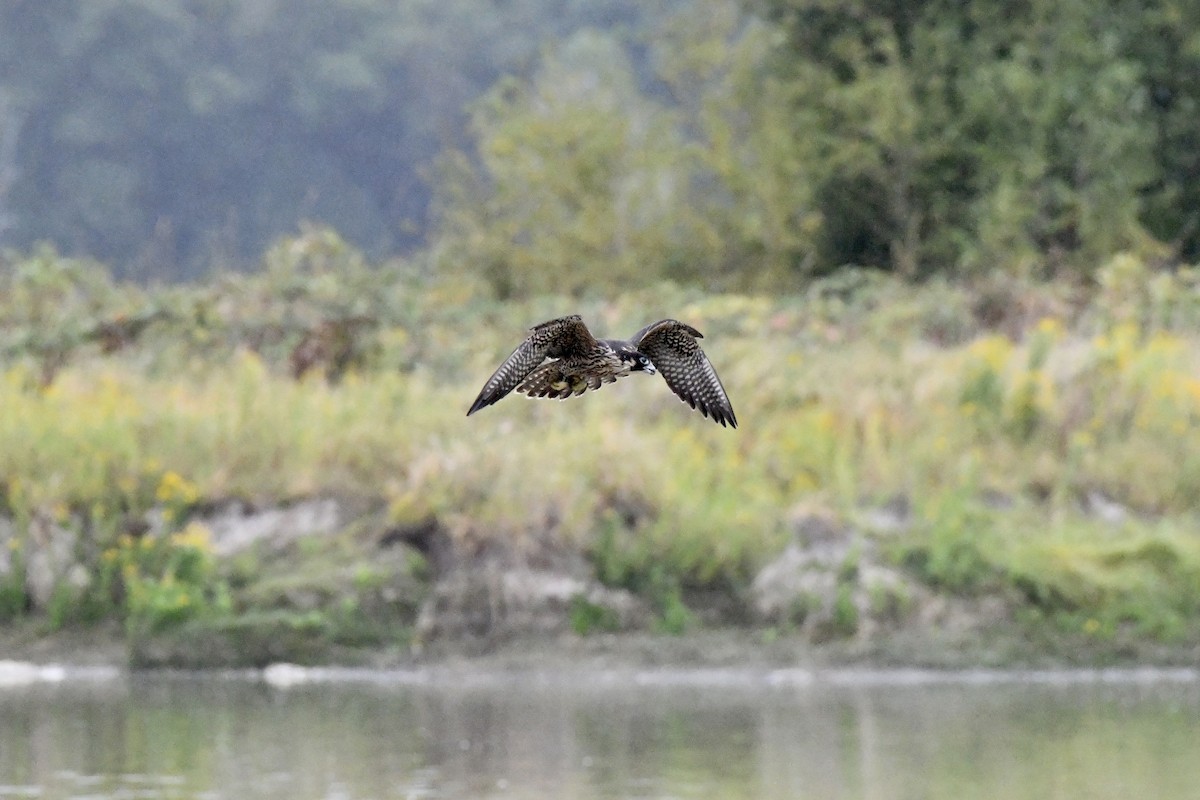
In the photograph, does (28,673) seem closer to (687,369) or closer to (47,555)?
(47,555)

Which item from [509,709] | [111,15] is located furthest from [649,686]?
[111,15]

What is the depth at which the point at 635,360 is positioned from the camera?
8.41m

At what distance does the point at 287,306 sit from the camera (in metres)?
16.8

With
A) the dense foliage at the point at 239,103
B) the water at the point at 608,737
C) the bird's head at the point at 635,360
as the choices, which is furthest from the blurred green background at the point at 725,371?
the dense foliage at the point at 239,103

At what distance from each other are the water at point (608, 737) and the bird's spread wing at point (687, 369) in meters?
1.95

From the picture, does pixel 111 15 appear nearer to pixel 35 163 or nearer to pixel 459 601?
pixel 35 163

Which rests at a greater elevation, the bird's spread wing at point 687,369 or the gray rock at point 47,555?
the bird's spread wing at point 687,369

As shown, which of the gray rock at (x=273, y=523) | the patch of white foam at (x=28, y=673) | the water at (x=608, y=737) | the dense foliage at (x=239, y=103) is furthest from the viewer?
the dense foliage at (x=239, y=103)

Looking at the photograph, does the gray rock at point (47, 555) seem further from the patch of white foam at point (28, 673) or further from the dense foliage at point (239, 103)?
the dense foliage at point (239, 103)

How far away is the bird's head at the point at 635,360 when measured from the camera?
8266 mm

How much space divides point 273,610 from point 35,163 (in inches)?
1378

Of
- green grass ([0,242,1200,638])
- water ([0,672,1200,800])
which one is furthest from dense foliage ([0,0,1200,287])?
water ([0,672,1200,800])

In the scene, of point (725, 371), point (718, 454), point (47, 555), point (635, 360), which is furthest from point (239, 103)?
point (635, 360)

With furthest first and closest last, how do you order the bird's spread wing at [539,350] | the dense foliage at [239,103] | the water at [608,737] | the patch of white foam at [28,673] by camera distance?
the dense foliage at [239,103]
the patch of white foam at [28,673]
the water at [608,737]
the bird's spread wing at [539,350]
